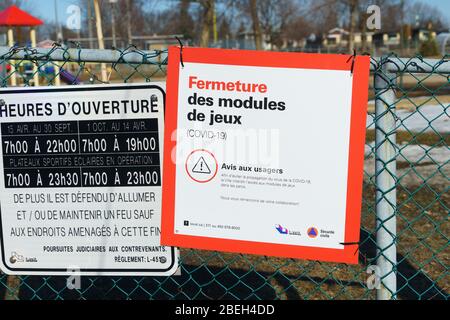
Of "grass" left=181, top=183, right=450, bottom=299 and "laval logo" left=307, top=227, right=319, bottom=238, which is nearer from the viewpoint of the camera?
"laval logo" left=307, top=227, right=319, bottom=238

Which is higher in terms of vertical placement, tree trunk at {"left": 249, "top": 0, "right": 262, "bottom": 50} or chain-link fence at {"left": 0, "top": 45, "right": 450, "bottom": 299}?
tree trunk at {"left": 249, "top": 0, "right": 262, "bottom": 50}

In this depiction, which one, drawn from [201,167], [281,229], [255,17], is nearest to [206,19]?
[255,17]

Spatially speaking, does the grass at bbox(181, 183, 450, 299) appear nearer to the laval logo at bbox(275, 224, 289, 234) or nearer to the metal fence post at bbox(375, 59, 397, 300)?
the metal fence post at bbox(375, 59, 397, 300)

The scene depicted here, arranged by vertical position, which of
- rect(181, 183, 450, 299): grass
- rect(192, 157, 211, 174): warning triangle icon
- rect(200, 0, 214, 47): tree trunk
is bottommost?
rect(181, 183, 450, 299): grass

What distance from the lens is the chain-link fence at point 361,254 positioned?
8.10ft

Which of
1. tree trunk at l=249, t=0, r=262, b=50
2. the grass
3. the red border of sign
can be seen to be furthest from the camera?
tree trunk at l=249, t=0, r=262, b=50

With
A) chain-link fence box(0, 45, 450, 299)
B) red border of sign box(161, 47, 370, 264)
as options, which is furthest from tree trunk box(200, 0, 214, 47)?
red border of sign box(161, 47, 370, 264)

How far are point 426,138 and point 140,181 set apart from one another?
6.66 metres

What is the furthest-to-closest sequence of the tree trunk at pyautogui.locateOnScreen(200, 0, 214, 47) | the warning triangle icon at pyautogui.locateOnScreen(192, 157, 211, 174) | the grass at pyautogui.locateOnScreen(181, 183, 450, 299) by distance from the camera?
the tree trunk at pyautogui.locateOnScreen(200, 0, 214, 47)
the grass at pyautogui.locateOnScreen(181, 183, 450, 299)
the warning triangle icon at pyautogui.locateOnScreen(192, 157, 211, 174)

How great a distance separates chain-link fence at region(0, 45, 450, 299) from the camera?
8.10ft

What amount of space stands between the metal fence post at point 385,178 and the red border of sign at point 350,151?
0.11 meters

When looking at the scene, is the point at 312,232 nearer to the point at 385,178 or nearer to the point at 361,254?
the point at 385,178

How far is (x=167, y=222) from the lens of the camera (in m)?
2.56
